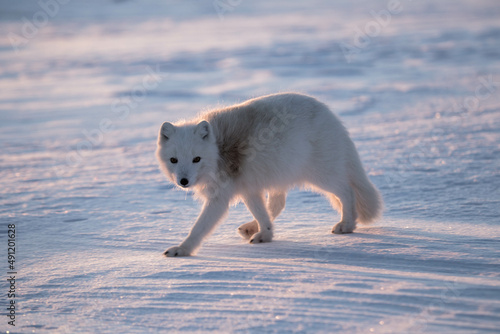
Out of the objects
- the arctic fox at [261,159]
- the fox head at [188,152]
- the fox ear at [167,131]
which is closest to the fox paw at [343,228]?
the arctic fox at [261,159]

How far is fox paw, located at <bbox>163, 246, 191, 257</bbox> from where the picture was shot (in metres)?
3.54

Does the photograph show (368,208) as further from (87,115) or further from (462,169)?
(87,115)

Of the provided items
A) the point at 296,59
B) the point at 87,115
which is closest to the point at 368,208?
the point at 87,115

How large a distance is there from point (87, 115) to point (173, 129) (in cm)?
612

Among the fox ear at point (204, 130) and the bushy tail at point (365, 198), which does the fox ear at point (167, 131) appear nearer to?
the fox ear at point (204, 130)

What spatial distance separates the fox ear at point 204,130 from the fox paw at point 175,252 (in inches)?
28.4

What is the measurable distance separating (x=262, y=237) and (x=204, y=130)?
0.85 metres

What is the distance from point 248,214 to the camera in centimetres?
471

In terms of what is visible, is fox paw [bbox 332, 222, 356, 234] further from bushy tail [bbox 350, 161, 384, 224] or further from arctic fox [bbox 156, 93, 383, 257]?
bushy tail [bbox 350, 161, 384, 224]

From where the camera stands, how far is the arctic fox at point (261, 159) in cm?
359

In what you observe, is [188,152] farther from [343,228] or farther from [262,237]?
[343,228]

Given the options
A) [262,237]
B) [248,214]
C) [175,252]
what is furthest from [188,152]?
[248,214]

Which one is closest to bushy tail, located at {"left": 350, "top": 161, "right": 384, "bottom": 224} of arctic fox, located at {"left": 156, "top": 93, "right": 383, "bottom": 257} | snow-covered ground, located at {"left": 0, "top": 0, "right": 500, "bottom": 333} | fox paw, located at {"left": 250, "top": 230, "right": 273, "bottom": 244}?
arctic fox, located at {"left": 156, "top": 93, "right": 383, "bottom": 257}

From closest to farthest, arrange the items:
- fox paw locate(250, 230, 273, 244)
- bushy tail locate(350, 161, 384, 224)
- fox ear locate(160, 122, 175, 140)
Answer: fox ear locate(160, 122, 175, 140), fox paw locate(250, 230, 273, 244), bushy tail locate(350, 161, 384, 224)
